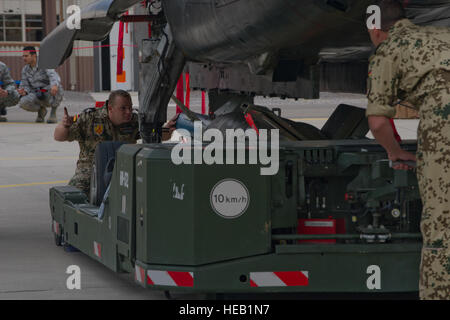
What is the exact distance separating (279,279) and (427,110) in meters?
1.29

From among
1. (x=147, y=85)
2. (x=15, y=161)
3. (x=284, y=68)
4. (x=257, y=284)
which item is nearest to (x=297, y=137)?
(x=284, y=68)

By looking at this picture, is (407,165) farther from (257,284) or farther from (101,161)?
(101,161)

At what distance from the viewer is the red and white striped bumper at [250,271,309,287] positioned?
5.28 meters

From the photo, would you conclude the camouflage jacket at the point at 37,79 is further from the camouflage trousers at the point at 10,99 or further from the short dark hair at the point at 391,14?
the short dark hair at the point at 391,14

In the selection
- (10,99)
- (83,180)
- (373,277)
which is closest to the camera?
(373,277)

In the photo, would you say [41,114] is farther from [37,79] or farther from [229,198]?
[229,198]

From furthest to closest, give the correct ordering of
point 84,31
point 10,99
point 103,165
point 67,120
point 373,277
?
1. point 10,99
2. point 84,31
3. point 67,120
4. point 103,165
5. point 373,277

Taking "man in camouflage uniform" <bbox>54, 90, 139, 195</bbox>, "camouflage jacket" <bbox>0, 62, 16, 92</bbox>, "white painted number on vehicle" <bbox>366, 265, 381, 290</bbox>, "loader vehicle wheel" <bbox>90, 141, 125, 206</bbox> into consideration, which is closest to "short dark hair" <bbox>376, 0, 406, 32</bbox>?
"white painted number on vehicle" <bbox>366, 265, 381, 290</bbox>

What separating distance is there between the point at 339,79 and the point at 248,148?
3.83 metres

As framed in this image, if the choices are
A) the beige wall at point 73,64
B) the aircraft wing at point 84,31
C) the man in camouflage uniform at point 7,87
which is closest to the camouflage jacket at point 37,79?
the man in camouflage uniform at point 7,87

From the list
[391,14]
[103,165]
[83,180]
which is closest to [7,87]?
[83,180]

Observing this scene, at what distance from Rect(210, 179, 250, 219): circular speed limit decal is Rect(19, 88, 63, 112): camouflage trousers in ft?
52.9

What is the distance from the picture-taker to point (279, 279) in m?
5.29

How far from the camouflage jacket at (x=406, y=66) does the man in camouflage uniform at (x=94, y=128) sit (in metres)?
3.39
